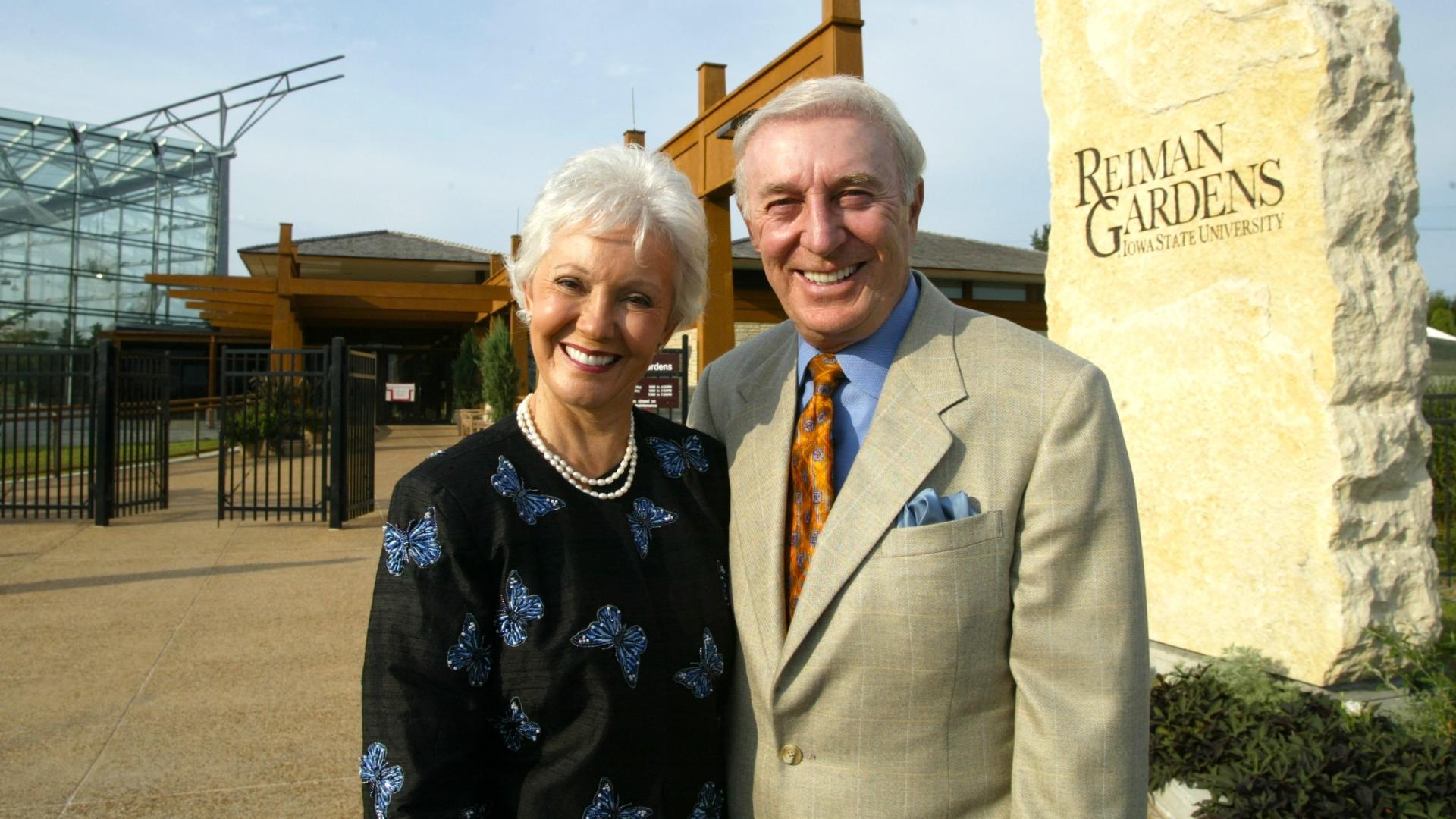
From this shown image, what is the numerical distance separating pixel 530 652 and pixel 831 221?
0.95 meters

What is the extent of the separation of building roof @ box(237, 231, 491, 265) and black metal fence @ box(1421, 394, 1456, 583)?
24392 mm

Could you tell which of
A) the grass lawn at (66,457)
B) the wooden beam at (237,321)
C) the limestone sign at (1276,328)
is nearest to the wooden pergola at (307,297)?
the wooden beam at (237,321)

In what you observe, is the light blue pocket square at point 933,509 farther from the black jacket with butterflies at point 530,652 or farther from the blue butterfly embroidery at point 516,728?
the blue butterfly embroidery at point 516,728

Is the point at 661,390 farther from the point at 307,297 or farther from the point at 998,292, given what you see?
the point at 998,292

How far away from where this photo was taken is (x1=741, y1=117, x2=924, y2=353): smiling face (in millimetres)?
1898

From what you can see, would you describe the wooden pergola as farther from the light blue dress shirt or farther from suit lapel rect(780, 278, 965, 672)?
suit lapel rect(780, 278, 965, 672)

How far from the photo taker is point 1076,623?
5.47 ft

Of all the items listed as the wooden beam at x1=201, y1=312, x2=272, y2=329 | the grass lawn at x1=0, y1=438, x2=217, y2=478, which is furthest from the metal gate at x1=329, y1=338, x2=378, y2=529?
the wooden beam at x1=201, y1=312, x2=272, y2=329

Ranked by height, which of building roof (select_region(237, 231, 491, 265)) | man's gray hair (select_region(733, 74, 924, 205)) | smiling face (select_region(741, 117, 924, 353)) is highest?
building roof (select_region(237, 231, 491, 265))

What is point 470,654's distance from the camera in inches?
65.4

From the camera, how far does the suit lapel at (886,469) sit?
5.74 feet

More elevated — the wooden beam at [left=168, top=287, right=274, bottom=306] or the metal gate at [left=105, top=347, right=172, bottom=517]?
the wooden beam at [left=168, top=287, right=274, bottom=306]

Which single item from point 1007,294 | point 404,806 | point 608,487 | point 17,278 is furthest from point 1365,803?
point 17,278

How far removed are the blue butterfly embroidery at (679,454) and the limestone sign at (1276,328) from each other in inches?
118
